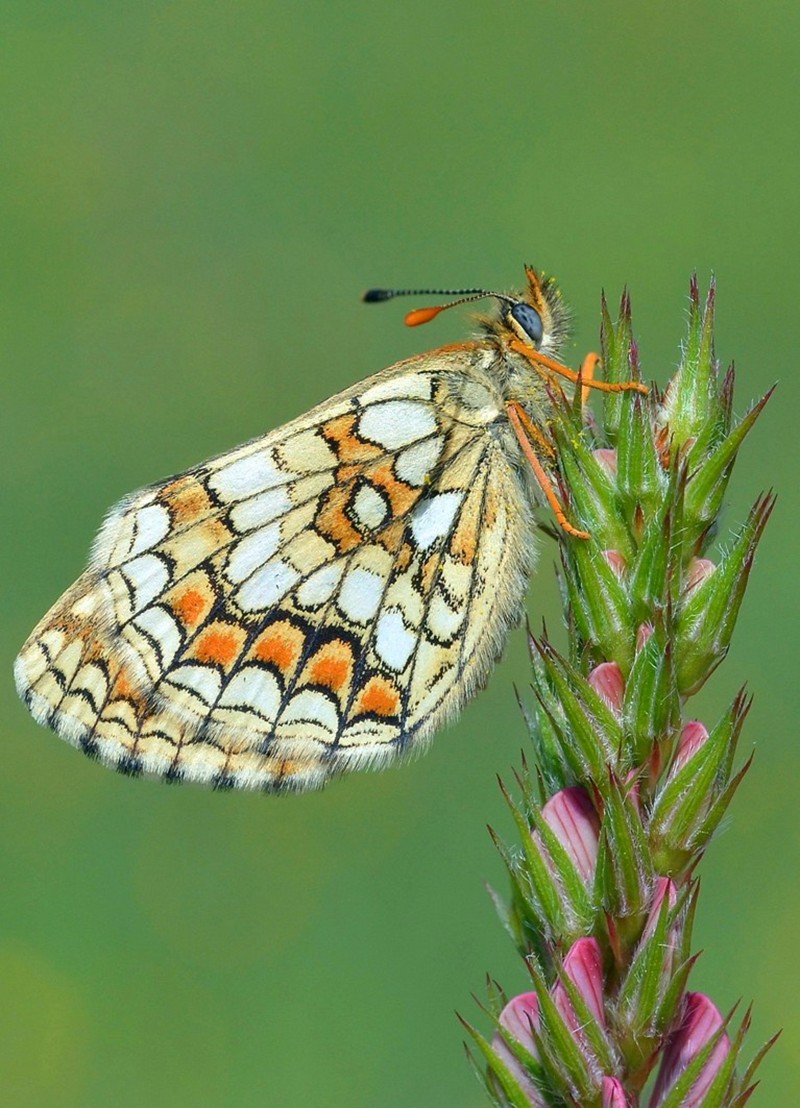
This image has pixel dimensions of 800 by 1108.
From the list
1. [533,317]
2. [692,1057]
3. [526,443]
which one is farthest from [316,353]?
[692,1057]

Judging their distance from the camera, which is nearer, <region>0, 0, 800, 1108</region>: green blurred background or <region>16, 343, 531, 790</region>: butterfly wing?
<region>16, 343, 531, 790</region>: butterfly wing

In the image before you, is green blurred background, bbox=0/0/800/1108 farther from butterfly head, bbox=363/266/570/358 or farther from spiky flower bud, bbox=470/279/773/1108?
butterfly head, bbox=363/266/570/358

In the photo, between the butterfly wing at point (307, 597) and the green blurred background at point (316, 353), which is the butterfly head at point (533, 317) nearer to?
the butterfly wing at point (307, 597)

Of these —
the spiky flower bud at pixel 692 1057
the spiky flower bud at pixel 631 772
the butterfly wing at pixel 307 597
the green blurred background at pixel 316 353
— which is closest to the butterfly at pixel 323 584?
the butterfly wing at pixel 307 597

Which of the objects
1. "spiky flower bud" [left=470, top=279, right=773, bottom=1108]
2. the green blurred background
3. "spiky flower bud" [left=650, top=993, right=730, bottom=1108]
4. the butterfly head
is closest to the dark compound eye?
the butterfly head

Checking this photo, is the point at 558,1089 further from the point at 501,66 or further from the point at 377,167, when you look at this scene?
the point at 501,66

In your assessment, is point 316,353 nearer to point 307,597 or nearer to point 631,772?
point 307,597
